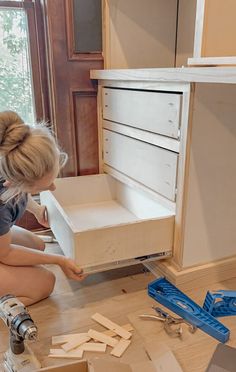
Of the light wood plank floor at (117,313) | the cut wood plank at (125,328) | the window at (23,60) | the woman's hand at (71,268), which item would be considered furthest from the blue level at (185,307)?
the window at (23,60)

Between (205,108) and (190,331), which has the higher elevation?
(205,108)

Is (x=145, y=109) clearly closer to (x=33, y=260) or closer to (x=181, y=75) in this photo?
(x=181, y=75)

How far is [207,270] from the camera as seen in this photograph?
48.2 inches

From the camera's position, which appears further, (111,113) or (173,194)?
(111,113)

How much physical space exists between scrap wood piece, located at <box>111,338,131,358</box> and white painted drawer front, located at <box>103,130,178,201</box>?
0.46 metres

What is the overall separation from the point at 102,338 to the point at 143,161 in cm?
62

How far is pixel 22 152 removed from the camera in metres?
0.84

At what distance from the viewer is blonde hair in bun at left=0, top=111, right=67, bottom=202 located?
0.84 meters

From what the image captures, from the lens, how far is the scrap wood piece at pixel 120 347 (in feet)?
3.04

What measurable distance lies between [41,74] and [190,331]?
1192mm

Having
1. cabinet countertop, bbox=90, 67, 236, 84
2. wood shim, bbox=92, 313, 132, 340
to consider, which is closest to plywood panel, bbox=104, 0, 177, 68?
cabinet countertop, bbox=90, 67, 236, 84

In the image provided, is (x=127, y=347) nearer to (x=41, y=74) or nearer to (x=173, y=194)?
(x=173, y=194)

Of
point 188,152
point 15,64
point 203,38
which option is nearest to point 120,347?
point 188,152

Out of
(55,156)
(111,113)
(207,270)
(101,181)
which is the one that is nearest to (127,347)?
(207,270)
